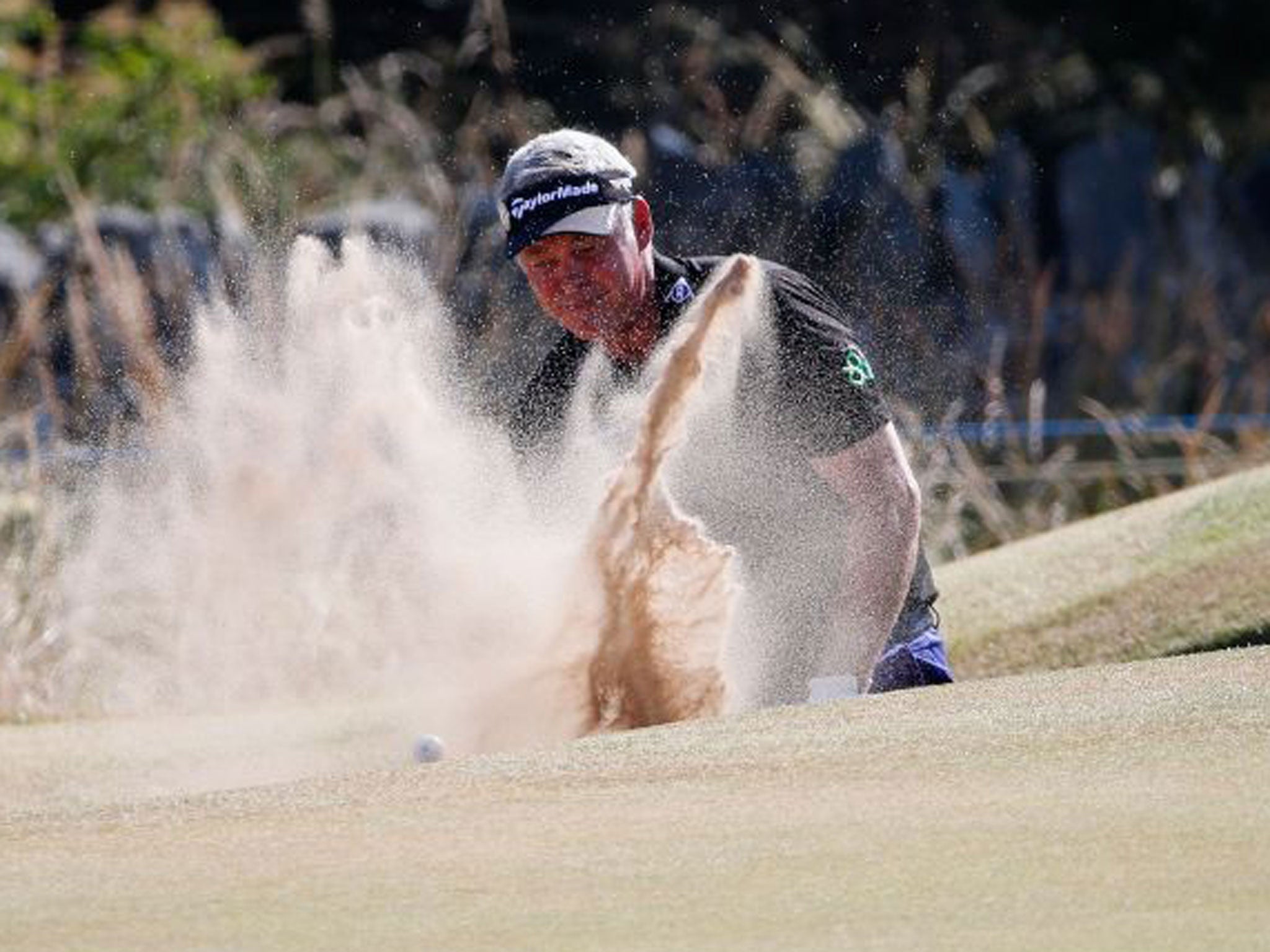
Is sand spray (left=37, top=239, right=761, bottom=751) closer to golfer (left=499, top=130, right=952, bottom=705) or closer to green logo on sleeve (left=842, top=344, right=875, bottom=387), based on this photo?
golfer (left=499, top=130, right=952, bottom=705)

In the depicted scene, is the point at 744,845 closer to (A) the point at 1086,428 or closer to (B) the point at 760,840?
(B) the point at 760,840

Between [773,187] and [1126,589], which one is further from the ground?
[1126,589]

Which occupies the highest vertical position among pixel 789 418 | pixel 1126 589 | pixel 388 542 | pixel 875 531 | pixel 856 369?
pixel 856 369

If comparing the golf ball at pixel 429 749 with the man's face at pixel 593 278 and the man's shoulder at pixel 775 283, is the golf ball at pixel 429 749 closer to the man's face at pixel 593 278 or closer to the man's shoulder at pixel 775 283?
the man's face at pixel 593 278

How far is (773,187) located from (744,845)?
32.3 feet

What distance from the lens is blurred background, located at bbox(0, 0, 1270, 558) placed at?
30.4ft

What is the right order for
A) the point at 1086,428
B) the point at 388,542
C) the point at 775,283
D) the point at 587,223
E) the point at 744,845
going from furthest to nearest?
1. the point at 1086,428
2. the point at 388,542
3. the point at 587,223
4. the point at 775,283
5. the point at 744,845

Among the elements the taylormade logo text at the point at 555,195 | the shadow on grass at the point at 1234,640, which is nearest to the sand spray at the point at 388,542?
the taylormade logo text at the point at 555,195

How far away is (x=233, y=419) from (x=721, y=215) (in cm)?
519

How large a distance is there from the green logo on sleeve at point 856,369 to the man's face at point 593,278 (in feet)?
1.54

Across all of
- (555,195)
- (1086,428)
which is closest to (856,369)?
(555,195)

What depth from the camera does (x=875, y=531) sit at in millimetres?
4855

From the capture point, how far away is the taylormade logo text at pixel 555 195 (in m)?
5.05

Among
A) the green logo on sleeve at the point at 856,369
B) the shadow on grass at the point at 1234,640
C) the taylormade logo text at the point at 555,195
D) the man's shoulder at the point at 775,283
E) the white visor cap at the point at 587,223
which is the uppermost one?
the taylormade logo text at the point at 555,195
